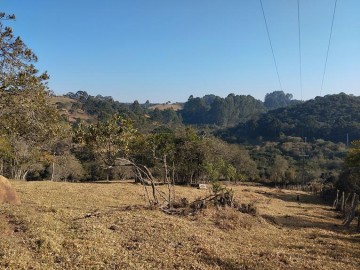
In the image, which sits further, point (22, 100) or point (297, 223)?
point (297, 223)

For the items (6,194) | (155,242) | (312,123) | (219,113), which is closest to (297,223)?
(155,242)

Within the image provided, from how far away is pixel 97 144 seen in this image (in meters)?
15.5

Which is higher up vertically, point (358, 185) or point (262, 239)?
point (358, 185)

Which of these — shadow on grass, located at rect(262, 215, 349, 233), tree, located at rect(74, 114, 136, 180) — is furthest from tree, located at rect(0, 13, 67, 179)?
shadow on grass, located at rect(262, 215, 349, 233)

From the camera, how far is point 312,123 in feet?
351

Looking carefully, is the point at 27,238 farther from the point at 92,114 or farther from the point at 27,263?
the point at 92,114

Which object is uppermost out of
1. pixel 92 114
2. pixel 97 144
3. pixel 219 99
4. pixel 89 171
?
pixel 219 99

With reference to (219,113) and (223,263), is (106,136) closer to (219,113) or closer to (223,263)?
(223,263)

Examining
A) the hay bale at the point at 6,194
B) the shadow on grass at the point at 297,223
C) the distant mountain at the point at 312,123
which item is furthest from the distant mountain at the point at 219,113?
the hay bale at the point at 6,194

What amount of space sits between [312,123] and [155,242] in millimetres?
105002

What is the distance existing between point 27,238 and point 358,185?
24747 mm

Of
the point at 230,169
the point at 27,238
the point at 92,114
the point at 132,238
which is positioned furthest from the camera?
the point at 92,114

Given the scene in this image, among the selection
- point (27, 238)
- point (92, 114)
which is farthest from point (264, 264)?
point (92, 114)

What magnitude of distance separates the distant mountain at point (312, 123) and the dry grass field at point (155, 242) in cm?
9055
